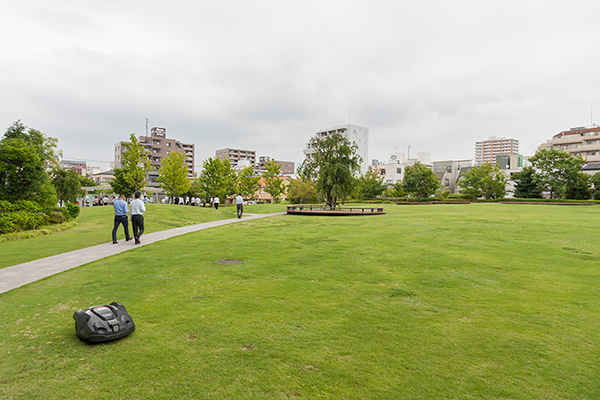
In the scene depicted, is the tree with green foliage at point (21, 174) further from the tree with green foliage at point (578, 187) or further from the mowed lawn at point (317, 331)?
the tree with green foliage at point (578, 187)

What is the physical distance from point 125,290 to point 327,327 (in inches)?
153

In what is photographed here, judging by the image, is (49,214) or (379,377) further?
(49,214)

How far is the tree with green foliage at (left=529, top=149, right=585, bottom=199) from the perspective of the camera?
143 ft

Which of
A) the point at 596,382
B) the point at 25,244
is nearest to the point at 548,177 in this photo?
the point at 596,382

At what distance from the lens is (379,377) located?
321 centimetres

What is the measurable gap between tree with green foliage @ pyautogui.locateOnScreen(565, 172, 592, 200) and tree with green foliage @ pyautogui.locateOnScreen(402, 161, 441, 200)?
17632 millimetres

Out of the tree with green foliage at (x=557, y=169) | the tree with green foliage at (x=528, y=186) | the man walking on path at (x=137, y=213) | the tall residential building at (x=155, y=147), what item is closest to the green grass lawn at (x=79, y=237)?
the man walking on path at (x=137, y=213)

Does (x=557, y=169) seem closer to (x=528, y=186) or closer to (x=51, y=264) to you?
(x=528, y=186)

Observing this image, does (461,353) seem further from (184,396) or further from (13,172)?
(13,172)

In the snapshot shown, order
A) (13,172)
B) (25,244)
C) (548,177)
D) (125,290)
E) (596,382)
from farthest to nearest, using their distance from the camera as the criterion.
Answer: (548,177), (13,172), (25,244), (125,290), (596,382)

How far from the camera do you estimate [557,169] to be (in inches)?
1800

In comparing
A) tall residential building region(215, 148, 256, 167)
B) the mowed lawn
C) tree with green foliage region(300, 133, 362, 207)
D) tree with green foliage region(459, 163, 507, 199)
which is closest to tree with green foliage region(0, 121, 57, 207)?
the mowed lawn

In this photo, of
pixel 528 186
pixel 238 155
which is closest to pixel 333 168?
pixel 528 186

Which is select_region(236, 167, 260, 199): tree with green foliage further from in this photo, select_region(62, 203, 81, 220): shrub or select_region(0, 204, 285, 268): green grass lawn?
select_region(62, 203, 81, 220): shrub
